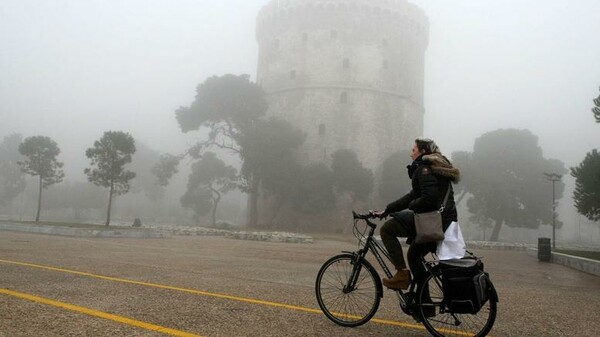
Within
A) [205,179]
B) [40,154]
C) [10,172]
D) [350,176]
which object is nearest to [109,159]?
[40,154]

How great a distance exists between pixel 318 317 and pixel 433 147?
184 cm

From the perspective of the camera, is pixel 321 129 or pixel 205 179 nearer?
pixel 321 129

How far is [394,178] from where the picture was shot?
42.3 meters

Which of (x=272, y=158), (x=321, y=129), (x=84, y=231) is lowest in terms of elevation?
(x=84, y=231)

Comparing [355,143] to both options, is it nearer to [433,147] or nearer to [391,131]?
[391,131]

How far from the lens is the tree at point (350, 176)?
38.7m

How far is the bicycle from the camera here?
3570mm

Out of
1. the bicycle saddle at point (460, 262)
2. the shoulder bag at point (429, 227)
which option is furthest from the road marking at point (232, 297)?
the shoulder bag at point (429, 227)

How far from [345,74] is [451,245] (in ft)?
144

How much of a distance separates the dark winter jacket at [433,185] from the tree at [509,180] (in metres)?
38.6

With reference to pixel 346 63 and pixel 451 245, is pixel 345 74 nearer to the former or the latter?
pixel 346 63

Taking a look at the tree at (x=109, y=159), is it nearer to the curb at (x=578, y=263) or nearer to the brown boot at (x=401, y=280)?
the curb at (x=578, y=263)

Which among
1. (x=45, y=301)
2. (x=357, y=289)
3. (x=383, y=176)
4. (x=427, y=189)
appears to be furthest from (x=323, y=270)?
(x=383, y=176)

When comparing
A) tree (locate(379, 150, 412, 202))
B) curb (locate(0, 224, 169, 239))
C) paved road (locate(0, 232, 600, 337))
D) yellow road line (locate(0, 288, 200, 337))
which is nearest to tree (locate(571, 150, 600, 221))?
paved road (locate(0, 232, 600, 337))
